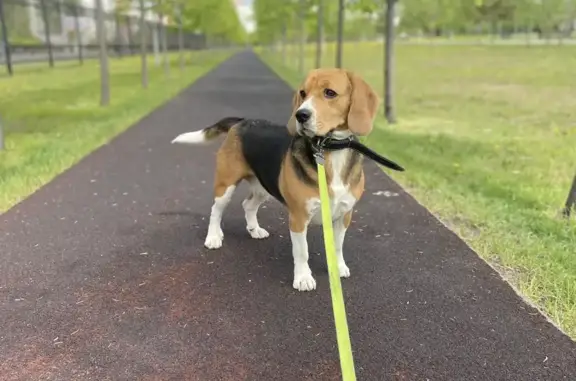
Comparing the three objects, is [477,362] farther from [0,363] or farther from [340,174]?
[0,363]

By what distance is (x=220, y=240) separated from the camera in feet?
17.5

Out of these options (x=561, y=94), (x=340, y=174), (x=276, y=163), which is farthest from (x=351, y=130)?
(x=561, y=94)

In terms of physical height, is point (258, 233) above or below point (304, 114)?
below

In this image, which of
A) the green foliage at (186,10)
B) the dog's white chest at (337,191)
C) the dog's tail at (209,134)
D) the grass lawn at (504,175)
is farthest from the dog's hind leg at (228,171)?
the green foliage at (186,10)

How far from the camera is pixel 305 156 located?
413 cm

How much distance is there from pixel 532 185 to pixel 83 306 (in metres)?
5.60

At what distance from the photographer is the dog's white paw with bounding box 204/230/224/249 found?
530 cm

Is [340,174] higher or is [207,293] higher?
[340,174]

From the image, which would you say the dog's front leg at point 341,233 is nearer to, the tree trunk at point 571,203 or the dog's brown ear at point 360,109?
the dog's brown ear at point 360,109

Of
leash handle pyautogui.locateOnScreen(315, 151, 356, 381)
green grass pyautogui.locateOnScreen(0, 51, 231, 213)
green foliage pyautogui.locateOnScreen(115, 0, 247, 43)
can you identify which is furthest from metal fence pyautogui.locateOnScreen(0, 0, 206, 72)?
leash handle pyautogui.locateOnScreen(315, 151, 356, 381)

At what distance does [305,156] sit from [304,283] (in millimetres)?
935

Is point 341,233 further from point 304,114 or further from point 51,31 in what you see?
point 51,31

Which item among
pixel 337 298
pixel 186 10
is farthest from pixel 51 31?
pixel 337 298

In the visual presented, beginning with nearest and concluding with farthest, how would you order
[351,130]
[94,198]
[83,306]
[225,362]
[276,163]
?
[225,362] → [351,130] → [83,306] → [276,163] → [94,198]
